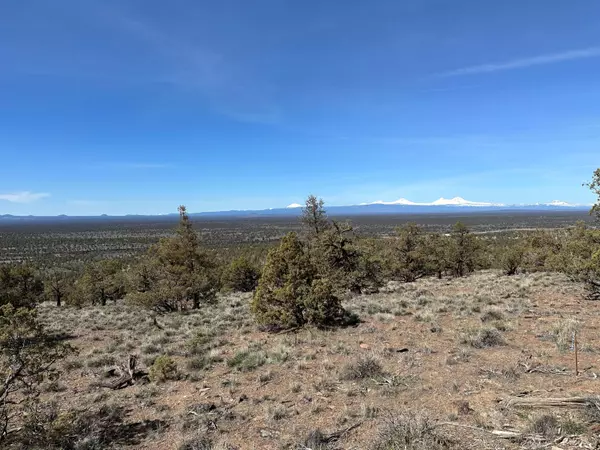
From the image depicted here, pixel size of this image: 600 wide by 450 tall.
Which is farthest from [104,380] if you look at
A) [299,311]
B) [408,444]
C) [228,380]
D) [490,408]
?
[490,408]

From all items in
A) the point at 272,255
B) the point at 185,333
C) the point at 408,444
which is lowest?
the point at 185,333

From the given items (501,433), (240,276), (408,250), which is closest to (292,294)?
(501,433)

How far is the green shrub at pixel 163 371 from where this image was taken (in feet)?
32.5

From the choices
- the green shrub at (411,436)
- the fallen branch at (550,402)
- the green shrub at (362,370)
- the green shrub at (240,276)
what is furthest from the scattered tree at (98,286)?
the fallen branch at (550,402)

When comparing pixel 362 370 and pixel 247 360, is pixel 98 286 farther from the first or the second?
pixel 362 370

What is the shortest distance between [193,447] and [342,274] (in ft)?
52.7

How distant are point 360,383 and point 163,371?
16.7 feet

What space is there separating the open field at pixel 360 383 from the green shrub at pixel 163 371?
0.13m

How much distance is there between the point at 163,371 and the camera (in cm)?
998

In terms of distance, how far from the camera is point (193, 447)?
6324 millimetres

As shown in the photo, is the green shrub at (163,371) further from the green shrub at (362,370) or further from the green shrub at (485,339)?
the green shrub at (485,339)

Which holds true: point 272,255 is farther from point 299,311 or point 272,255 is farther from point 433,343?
point 433,343

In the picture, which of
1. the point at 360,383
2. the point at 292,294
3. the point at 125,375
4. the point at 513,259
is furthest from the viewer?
the point at 513,259

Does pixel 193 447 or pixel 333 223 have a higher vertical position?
pixel 333 223
